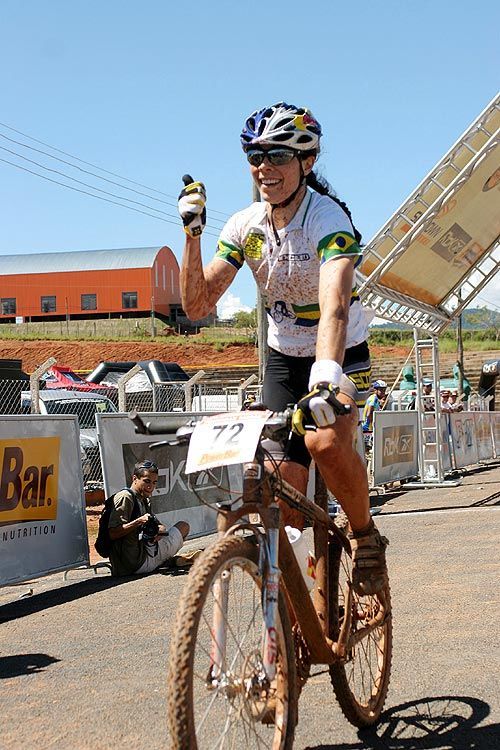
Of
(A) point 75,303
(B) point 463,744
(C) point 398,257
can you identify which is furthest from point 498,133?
(A) point 75,303

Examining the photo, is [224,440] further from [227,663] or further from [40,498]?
[40,498]

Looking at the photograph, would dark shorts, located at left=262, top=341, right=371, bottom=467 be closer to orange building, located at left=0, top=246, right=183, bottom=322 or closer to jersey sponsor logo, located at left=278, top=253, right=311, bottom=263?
jersey sponsor logo, located at left=278, top=253, right=311, bottom=263

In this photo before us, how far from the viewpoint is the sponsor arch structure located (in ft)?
45.0

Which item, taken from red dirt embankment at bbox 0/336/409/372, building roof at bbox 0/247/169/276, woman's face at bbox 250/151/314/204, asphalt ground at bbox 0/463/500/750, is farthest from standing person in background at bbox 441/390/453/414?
building roof at bbox 0/247/169/276

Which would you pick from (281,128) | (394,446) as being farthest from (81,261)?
(281,128)

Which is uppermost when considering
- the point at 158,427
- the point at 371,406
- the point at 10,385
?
the point at 10,385

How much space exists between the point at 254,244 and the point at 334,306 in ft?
2.07

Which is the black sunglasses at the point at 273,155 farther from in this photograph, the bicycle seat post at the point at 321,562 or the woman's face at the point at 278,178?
the bicycle seat post at the point at 321,562

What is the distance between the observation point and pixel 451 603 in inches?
264

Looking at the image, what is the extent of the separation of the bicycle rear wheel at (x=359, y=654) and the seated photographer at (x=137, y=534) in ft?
15.9

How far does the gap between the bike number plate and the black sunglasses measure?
1.19 metres

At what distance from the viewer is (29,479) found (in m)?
8.55

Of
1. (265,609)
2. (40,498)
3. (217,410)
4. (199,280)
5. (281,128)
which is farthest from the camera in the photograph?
(217,410)

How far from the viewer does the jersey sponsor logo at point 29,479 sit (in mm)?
8219
